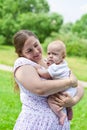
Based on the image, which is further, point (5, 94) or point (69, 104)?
point (5, 94)

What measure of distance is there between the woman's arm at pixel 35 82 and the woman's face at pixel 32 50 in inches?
4.6

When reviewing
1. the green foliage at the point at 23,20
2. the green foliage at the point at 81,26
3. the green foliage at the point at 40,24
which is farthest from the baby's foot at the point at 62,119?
the green foliage at the point at 81,26

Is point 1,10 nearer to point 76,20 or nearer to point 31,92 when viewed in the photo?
point 76,20

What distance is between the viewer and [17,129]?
10.2 feet

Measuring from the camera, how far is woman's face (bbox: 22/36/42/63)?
2961 mm

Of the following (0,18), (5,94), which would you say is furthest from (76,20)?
(5,94)

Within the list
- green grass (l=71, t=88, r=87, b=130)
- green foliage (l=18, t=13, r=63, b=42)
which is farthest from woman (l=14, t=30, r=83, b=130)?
green foliage (l=18, t=13, r=63, b=42)

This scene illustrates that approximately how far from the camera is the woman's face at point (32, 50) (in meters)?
2.96

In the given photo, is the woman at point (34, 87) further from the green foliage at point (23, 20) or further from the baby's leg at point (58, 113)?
the green foliage at point (23, 20)

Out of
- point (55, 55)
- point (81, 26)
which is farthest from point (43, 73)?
point (81, 26)

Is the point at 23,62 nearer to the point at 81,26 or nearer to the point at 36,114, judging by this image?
→ the point at 36,114

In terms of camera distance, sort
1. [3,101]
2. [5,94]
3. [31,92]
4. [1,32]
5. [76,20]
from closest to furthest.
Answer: [31,92] → [3,101] → [5,94] → [1,32] → [76,20]

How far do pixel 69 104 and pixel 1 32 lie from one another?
2789 centimetres

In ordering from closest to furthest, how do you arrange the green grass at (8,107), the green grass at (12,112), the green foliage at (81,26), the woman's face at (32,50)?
1. the woman's face at (32,50)
2. the green grass at (8,107)
3. the green grass at (12,112)
4. the green foliage at (81,26)
